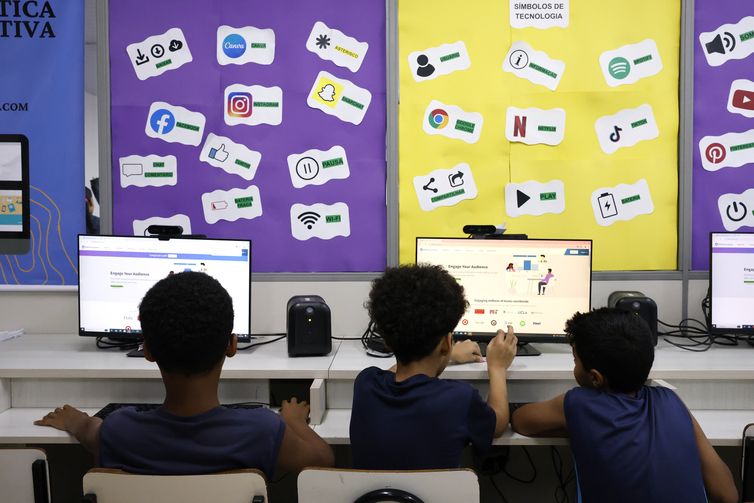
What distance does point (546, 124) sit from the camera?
246 cm

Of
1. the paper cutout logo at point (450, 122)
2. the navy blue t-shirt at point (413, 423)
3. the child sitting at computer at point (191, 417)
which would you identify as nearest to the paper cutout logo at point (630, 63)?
the paper cutout logo at point (450, 122)

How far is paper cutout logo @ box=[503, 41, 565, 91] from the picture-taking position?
245cm

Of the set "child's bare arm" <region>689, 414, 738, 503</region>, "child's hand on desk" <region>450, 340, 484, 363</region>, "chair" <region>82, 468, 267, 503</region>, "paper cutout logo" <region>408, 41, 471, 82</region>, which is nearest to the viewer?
"chair" <region>82, 468, 267, 503</region>

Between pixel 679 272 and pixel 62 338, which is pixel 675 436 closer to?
pixel 679 272

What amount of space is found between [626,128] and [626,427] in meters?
1.50

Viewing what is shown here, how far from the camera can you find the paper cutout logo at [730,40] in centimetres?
246

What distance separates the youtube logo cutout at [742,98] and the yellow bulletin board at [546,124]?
0.23 meters

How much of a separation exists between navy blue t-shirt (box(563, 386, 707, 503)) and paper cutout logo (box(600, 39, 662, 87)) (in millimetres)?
1491

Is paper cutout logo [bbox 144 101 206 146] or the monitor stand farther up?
paper cutout logo [bbox 144 101 206 146]

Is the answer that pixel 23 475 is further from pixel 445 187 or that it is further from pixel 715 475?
pixel 445 187

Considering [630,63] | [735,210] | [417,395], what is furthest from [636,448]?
[630,63]

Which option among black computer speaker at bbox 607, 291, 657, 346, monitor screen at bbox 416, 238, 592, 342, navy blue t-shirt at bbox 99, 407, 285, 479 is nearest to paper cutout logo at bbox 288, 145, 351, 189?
monitor screen at bbox 416, 238, 592, 342

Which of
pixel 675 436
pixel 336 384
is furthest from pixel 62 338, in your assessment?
pixel 675 436

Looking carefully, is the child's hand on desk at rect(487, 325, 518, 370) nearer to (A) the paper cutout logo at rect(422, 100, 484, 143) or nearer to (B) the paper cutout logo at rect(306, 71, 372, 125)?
(A) the paper cutout logo at rect(422, 100, 484, 143)
